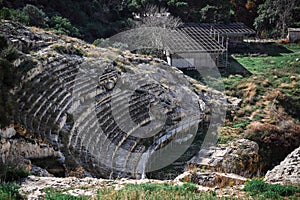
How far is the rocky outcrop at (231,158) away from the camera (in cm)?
1667

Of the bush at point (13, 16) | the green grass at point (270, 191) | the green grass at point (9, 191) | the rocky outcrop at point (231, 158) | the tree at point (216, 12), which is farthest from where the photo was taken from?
the tree at point (216, 12)

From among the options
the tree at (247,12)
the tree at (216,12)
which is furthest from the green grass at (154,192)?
the tree at (247,12)

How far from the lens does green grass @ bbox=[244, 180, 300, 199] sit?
947 cm

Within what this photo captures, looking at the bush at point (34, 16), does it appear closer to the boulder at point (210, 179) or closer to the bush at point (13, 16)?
the bush at point (13, 16)

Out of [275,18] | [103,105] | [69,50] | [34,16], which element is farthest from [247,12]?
[103,105]

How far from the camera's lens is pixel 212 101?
2325 centimetres

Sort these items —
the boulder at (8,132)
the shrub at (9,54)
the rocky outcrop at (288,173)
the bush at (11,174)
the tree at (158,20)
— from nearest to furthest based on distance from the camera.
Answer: the bush at (11,174), the boulder at (8,132), the rocky outcrop at (288,173), the shrub at (9,54), the tree at (158,20)

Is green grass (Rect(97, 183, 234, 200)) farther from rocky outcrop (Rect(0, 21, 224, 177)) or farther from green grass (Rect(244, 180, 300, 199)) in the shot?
rocky outcrop (Rect(0, 21, 224, 177))

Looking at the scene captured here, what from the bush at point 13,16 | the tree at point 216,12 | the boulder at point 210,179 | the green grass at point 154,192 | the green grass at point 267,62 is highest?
the tree at point 216,12

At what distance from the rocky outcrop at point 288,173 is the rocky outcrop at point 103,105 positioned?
469 centimetres

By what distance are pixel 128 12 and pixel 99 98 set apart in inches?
835

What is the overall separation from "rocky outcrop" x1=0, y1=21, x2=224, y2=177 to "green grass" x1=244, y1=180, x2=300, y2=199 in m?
5.55

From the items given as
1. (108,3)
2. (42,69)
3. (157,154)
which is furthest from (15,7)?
(157,154)

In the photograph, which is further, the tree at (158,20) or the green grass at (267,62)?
the tree at (158,20)
